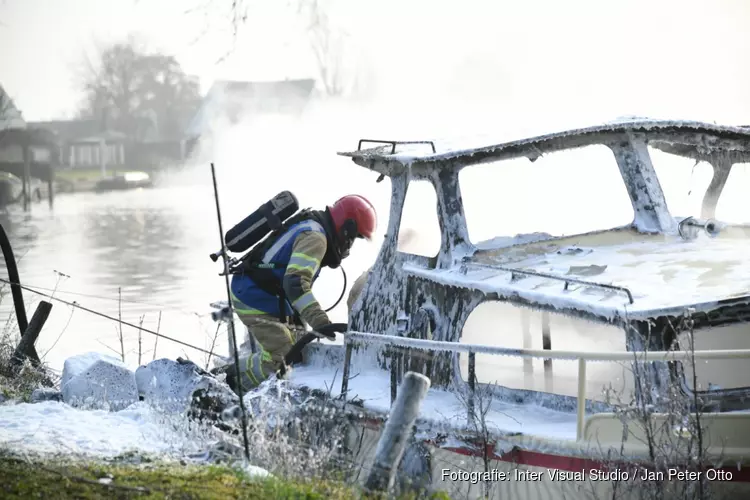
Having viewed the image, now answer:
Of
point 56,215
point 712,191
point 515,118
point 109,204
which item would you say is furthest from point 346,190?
point 109,204

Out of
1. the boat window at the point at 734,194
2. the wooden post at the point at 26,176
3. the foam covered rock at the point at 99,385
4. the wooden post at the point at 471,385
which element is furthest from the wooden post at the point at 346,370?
the wooden post at the point at 26,176

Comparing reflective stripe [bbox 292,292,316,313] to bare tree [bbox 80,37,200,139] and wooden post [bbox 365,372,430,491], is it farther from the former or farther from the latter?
bare tree [bbox 80,37,200,139]

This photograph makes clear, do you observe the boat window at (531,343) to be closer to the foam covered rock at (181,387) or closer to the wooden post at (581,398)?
the wooden post at (581,398)

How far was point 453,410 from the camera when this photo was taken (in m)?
7.88

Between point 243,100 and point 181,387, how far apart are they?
4301 cm

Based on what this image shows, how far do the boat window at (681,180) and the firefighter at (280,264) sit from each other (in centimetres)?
220

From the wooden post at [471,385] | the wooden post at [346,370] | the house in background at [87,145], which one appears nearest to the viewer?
the wooden post at [471,385]

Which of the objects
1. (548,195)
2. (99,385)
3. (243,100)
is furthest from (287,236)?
(243,100)

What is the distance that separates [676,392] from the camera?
269 inches

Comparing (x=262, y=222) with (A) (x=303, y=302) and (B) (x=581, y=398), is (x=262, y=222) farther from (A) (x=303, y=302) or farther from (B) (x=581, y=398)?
(B) (x=581, y=398)

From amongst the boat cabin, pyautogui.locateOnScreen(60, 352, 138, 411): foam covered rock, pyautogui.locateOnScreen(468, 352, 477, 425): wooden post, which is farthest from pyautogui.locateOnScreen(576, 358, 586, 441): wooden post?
pyautogui.locateOnScreen(60, 352, 138, 411): foam covered rock

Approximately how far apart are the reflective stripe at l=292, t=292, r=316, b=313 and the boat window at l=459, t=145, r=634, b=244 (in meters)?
1.24

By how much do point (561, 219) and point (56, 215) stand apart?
40.7 meters

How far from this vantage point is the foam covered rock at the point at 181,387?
343 inches
